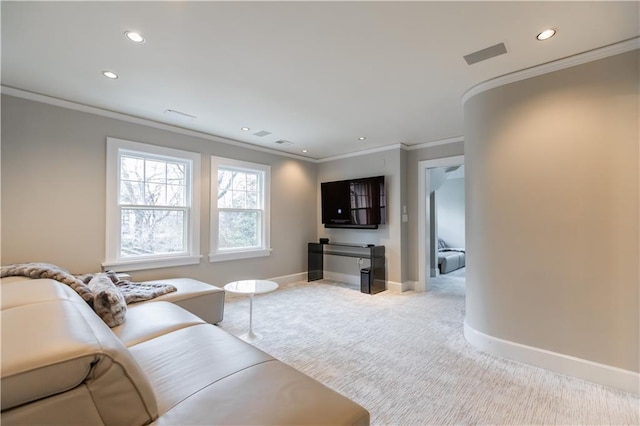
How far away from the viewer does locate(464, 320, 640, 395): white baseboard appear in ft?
6.80

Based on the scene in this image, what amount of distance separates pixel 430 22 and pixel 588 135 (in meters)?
1.55

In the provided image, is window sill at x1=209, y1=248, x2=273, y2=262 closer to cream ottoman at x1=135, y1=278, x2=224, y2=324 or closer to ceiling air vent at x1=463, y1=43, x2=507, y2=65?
cream ottoman at x1=135, y1=278, x2=224, y2=324

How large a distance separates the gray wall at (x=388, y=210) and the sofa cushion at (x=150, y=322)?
3.50 metres

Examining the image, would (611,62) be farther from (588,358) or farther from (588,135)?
(588,358)

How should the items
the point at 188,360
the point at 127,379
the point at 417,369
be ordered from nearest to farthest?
the point at 127,379
the point at 188,360
the point at 417,369

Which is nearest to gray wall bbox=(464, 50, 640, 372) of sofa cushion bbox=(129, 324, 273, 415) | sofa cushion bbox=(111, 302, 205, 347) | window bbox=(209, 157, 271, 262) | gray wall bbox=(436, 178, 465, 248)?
sofa cushion bbox=(129, 324, 273, 415)

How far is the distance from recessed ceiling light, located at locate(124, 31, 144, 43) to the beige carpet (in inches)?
109

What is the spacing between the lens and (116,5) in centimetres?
176

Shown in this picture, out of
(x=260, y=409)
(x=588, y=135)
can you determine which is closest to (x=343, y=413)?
(x=260, y=409)

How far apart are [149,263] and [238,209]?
1553 millimetres

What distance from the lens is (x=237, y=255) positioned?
15.5 feet

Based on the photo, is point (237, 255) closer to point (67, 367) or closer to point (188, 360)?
point (188, 360)

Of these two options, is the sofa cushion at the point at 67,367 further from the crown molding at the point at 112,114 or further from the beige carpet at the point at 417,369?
the crown molding at the point at 112,114

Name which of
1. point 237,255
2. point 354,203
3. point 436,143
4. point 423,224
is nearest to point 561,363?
point 423,224
